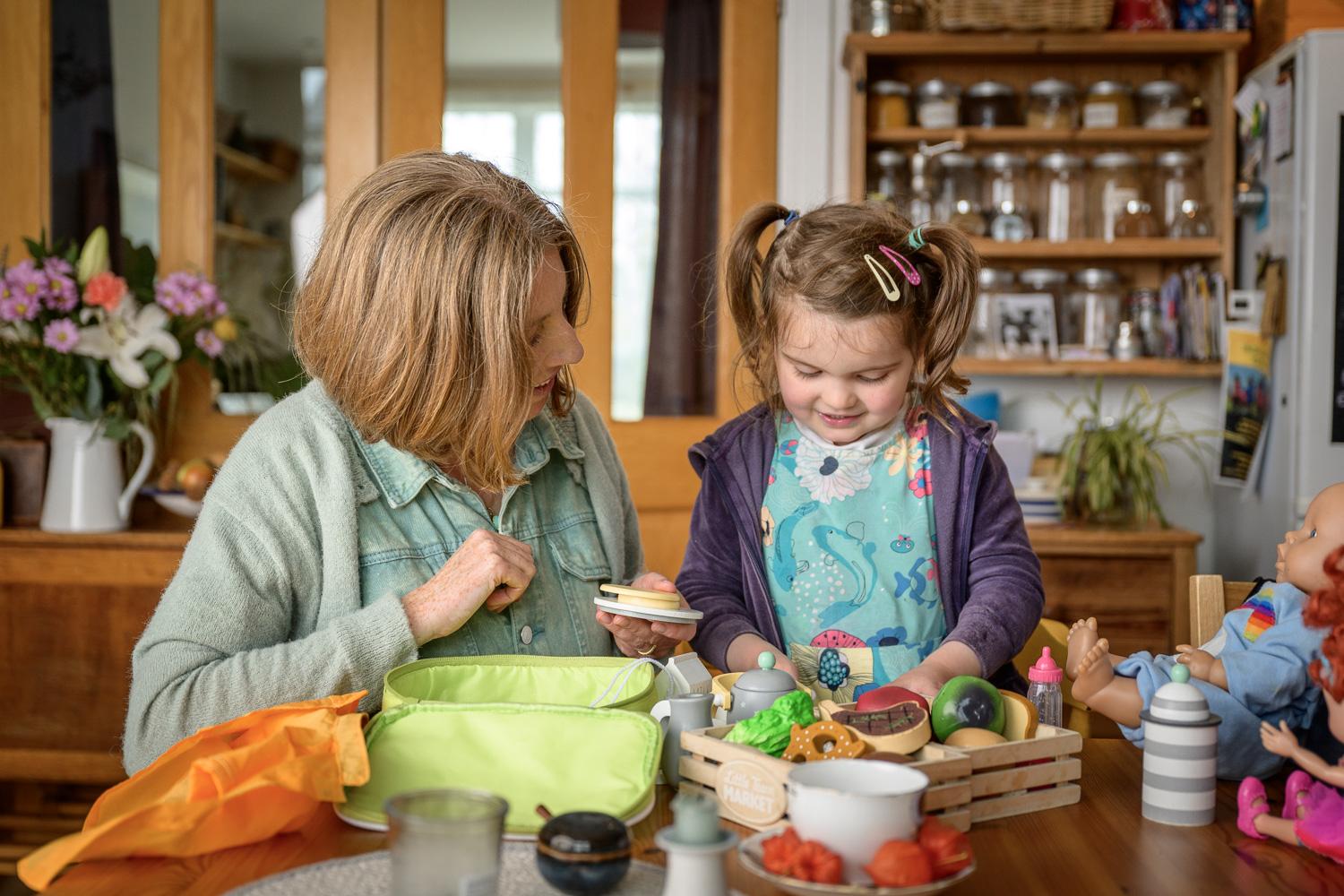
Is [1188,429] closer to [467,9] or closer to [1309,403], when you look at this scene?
[1309,403]

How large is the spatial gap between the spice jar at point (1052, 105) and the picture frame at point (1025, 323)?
473mm

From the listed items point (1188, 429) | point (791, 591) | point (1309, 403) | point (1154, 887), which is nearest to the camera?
point (1154, 887)

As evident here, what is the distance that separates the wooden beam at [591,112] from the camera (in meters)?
3.03

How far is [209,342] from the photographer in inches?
110

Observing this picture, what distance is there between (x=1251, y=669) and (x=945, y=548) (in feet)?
1.62

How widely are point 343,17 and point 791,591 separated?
2307 mm

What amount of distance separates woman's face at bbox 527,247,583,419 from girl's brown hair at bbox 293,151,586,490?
0.8 inches

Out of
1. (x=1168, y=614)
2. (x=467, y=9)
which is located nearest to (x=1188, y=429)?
(x=1168, y=614)

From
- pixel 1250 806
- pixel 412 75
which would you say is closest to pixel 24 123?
pixel 412 75

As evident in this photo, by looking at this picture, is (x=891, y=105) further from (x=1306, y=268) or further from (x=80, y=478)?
(x=80, y=478)

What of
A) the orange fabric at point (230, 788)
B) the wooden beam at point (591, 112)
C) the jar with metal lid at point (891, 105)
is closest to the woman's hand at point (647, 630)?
the orange fabric at point (230, 788)

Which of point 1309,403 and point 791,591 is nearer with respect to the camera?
point 791,591

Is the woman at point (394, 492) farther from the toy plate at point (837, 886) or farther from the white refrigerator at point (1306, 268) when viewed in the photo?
the white refrigerator at point (1306, 268)

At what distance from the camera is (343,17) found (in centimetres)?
300
